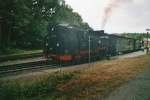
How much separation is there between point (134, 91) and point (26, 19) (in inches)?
1082

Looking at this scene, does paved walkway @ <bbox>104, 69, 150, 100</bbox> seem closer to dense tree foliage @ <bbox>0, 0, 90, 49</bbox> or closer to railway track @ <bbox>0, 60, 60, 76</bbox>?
railway track @ <bbox>0, 60, 60, 76</bbox>

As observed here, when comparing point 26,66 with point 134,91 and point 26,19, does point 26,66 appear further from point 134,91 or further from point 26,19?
point 26,19

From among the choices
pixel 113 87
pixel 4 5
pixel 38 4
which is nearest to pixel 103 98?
pixel 113 87

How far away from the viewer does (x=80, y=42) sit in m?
24.6

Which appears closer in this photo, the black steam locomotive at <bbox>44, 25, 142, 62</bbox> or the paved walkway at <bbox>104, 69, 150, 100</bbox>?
the paved walkway at <bbox>104, 69, 150, 100</bbox>

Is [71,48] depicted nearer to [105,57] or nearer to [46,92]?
[105,57]

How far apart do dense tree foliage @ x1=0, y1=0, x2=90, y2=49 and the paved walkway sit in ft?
75.1

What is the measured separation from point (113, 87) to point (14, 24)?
85.9 ft

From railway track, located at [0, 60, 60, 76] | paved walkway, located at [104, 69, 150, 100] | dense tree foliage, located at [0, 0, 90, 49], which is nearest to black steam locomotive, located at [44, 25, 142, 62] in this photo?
railway track, located at [0, 60, 60, 76]

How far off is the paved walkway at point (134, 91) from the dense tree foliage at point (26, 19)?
75.1ft

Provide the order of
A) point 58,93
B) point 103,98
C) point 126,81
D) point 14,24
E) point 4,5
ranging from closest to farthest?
point 103,98
point 58,93
point 126,81
point 4,5
point 14,24

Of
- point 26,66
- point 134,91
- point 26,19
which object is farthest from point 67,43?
point 134,91

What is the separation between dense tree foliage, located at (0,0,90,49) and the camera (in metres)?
32.1

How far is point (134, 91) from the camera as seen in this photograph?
9.30 m
